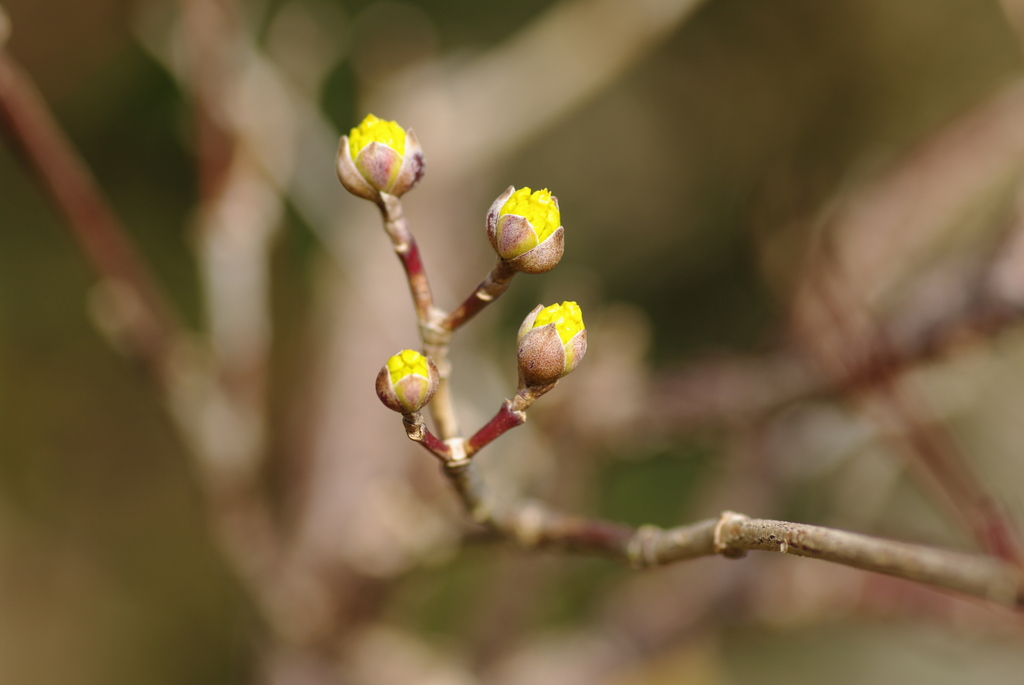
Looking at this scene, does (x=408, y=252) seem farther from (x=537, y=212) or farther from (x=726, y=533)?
(x=726, y=533)

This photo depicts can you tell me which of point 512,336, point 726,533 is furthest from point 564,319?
point 512,336

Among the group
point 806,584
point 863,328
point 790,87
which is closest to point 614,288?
point 790,87

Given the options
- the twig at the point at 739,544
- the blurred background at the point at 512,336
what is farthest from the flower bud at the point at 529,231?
the blurred background at the point at 512,336

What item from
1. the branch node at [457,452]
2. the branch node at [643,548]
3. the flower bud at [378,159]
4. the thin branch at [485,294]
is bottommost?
the branch node at [643,548]

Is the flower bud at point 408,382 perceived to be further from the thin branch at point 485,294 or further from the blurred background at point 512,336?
the blurred background at point 512,336

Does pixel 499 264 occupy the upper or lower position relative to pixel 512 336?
upper
